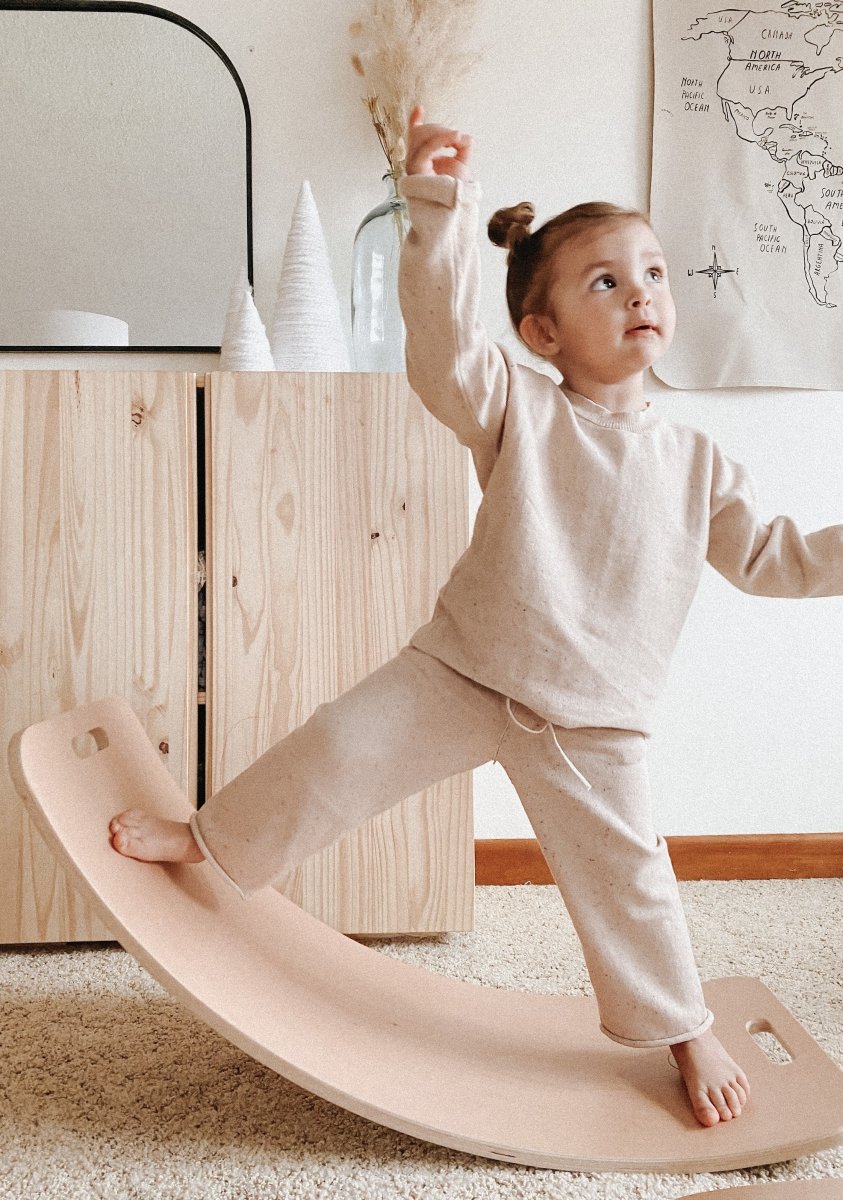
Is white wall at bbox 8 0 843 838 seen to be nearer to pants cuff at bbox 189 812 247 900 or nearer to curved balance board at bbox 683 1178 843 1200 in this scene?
pants cuff at bbox 189 812 247 900

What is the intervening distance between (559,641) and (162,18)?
4.27 feet

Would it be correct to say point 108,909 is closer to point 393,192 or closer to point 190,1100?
point 190,1100

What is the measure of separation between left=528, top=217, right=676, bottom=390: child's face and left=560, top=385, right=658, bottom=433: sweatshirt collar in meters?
0.04

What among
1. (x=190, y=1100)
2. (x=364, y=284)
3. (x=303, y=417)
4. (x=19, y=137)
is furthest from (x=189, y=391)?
(x=190, y=1100)

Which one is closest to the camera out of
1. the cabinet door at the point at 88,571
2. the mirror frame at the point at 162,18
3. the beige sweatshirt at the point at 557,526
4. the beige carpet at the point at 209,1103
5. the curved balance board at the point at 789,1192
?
the curved balance board at the point at 789,1192

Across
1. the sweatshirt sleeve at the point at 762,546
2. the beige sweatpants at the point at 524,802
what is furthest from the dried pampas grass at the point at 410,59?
the beige sweatpants at the point at 524,802

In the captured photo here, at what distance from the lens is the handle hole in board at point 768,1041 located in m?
1.13

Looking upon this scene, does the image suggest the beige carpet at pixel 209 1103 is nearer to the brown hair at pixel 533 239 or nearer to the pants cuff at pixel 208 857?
the pants cuff at pixel 208 857

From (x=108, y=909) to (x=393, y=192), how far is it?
1.19 m

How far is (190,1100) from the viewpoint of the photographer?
1013 mm

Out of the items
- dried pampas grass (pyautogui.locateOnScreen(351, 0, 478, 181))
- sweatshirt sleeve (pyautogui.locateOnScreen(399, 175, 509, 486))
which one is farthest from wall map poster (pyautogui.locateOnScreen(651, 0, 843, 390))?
sweatshirt sleeve (pyautogui.locateOnScreen(399, 175, 509, 486))

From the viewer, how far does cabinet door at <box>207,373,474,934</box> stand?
1.41 meters

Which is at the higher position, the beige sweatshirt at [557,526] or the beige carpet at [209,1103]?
the beige sweatshirt at [557,526]

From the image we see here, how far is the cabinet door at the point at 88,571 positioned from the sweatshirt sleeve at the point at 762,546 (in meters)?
0.69
